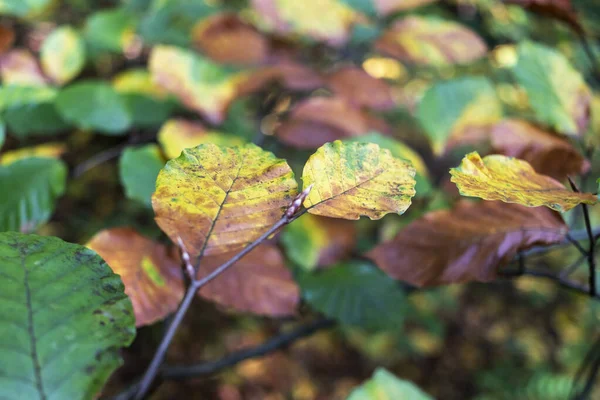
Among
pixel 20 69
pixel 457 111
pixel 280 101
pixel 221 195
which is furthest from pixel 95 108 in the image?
pixel 457 111

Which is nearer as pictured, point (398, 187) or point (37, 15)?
point (398, 187)

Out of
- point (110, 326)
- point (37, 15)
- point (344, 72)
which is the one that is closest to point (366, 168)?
point (110, 326)

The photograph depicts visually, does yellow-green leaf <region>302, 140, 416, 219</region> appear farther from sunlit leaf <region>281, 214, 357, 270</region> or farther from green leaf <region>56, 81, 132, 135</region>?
→ green leaf <region>56, 81, 132, 135</region>

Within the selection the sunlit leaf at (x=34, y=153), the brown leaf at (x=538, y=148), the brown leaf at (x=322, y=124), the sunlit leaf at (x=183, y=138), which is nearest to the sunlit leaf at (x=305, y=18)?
the brown leaf at (x=322, y=124)

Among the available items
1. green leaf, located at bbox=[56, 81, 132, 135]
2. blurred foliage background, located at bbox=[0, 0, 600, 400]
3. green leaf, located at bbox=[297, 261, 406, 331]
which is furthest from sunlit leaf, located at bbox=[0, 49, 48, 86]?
green leaf, located at bbox=[297, 261, 406, 331]

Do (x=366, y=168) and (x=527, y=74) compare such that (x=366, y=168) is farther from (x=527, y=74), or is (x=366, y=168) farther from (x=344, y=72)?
(x=344, y=72)

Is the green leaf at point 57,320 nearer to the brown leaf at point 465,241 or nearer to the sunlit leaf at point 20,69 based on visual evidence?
the brown leaf at point 465,241
